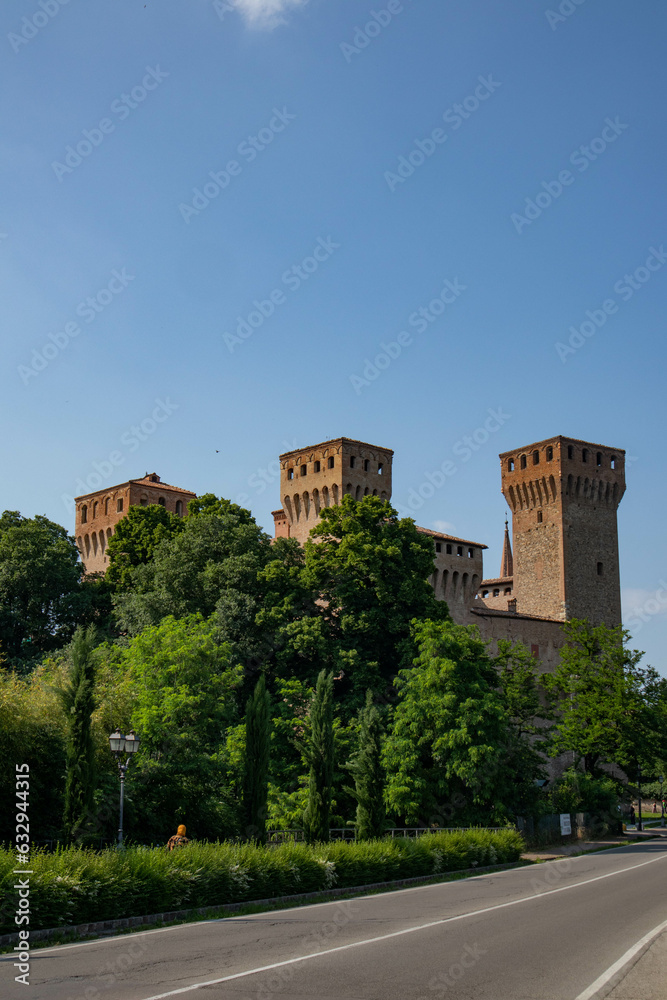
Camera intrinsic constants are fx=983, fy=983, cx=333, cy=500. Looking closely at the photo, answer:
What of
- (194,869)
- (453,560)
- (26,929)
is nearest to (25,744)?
(194,869)

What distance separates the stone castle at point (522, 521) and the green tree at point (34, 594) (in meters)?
16.1

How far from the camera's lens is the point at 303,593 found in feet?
129

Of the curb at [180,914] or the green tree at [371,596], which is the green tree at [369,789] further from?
the green tree at [371,596]

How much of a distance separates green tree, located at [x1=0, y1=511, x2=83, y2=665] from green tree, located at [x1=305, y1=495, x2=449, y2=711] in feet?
42.6

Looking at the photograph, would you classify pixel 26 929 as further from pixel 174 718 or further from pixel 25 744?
pixel 174 718

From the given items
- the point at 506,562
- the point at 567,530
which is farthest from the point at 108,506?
the point at 506,562

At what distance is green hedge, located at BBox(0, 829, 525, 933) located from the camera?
43.8 ft

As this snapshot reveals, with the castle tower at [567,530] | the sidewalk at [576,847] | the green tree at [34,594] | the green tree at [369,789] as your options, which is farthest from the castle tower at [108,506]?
the green tree at [369,789]

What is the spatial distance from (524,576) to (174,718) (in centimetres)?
4295

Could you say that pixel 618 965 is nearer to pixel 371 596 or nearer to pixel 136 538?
pixel 371 596

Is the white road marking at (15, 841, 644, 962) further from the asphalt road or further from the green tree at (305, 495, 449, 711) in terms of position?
the green tree at (305, 495, 449, 711)

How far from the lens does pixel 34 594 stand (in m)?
45.1

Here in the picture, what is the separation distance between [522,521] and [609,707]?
976 inches

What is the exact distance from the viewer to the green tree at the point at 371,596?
1473 inches
